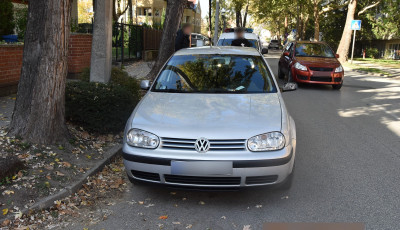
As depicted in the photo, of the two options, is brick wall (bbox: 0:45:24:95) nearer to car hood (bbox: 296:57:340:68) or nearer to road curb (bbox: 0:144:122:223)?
road curb (bbox: 0:144:122:223)

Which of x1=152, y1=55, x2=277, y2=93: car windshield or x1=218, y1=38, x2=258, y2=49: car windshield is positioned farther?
x1=218, y1=38, x2=258, y2=49: car windshield

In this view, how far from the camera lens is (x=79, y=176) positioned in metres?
4.60

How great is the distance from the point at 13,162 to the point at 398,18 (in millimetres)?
35813

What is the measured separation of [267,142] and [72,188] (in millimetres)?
2149

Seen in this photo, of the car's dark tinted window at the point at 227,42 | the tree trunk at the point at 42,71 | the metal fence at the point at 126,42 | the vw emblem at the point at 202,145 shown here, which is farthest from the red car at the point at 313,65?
the vw emblem at the point at 202,145

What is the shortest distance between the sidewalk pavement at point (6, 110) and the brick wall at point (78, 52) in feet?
9.88

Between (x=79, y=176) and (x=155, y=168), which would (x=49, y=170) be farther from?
(x=155, y=168)

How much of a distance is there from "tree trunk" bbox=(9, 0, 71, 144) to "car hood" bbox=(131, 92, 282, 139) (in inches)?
49.5

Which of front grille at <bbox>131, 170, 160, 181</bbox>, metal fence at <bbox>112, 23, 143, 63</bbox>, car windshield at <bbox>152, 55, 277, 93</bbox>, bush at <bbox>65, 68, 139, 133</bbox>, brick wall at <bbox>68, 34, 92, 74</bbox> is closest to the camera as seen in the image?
front grille at <bbox>131, 170, 160, 181</bbox>

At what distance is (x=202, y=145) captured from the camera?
12.3 ft

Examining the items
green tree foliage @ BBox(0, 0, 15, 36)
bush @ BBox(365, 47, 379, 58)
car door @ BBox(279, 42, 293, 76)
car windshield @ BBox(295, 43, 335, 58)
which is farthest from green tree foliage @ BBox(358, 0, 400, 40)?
green tree foliage @ BBox(0, 0, 15, 36)

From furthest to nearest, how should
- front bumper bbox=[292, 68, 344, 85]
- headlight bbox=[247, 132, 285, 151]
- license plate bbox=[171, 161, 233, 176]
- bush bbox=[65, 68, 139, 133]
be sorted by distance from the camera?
front bumper bbox=[292, 68, 344, 85] < bush bbox=[65, 68, 139, 133] < headlight bbox=[247, 132, 285, 151] < license plate bbox=[171, 161, 233, 176]

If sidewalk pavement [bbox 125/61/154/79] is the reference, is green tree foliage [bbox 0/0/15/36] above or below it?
above

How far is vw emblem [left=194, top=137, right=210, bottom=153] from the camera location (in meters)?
3.75
